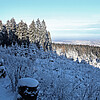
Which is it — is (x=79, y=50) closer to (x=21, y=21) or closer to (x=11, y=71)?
(x=21, y=21)

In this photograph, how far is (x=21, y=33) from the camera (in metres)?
32.2

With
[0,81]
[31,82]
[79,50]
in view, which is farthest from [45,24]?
[79,50]

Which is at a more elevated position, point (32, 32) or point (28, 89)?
point (32, 32)

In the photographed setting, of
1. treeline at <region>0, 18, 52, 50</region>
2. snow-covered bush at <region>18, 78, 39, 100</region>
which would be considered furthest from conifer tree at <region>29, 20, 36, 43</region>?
snow-covered bush at <region>18, 78, 39, 100</region>

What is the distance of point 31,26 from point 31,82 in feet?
109

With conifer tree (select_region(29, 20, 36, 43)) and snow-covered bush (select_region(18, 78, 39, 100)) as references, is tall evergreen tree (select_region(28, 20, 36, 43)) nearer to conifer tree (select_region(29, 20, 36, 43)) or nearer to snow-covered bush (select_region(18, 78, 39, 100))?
conifer tree (select_region(29, 20, 36, 43))

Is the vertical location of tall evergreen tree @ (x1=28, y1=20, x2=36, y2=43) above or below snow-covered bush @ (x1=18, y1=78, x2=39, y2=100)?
above

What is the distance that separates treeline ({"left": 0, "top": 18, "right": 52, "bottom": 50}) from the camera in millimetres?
32156

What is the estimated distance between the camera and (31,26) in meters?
35.1

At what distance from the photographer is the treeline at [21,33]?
3216 centimetres

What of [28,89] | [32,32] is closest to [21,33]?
[32,32]

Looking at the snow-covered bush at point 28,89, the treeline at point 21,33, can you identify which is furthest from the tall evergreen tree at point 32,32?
the snow-covered bush at point 28,89

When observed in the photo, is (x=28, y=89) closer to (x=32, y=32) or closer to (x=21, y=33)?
(x=21, y=33)

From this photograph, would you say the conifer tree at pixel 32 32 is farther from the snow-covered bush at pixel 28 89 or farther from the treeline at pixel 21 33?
the snow-covered bush at pixel 28 89
